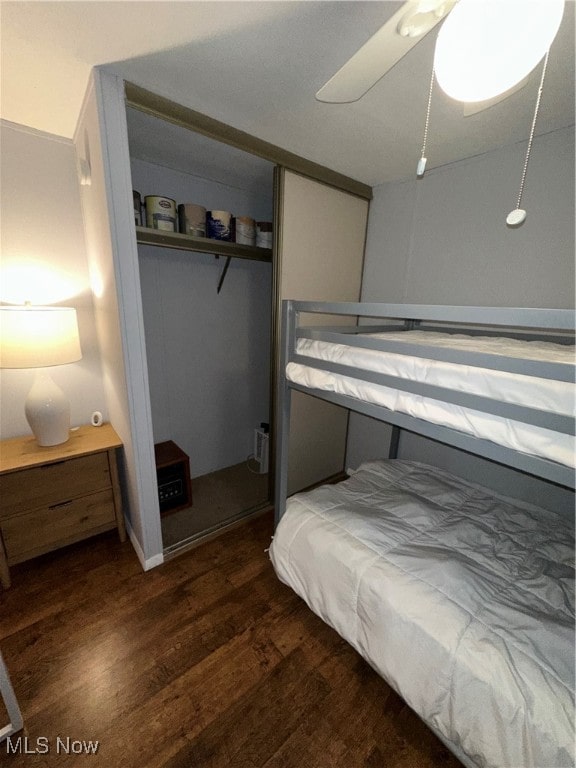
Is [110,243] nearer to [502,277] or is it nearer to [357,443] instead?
[502,277]

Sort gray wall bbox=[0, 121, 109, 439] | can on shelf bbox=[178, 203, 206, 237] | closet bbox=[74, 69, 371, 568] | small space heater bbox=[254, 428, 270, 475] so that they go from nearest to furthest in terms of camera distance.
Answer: closet bbox=[74, 69, 371, 568], gray wall bbox=[0, 121, 109, 439], can on shelf bbox=[178, 203, 206, 237], small space heater bbox=[254, 428, 270, 475]

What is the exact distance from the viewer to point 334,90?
89 centimetres

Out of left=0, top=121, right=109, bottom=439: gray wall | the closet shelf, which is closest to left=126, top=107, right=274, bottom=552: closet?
the closet shelf

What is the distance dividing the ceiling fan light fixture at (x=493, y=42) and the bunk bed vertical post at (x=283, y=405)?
35.1 inches

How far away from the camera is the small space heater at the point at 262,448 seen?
8.51 feet

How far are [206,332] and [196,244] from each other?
0.73 meters

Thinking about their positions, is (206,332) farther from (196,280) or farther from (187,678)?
(187,678)

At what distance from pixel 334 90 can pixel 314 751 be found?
82.6 inches

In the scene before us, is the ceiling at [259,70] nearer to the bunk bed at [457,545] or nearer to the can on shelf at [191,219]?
the can on shelf at [191,219]

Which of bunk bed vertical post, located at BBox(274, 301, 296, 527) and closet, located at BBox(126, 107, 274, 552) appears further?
closet, located at BBox(126, 107, 274, 552)

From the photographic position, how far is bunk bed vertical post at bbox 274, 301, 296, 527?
1431mm

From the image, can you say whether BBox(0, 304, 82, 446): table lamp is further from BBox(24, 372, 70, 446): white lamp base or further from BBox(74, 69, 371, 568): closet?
BBox(74, 69, 371, 568): closet

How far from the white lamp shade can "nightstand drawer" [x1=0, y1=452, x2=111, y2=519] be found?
1.76 feet

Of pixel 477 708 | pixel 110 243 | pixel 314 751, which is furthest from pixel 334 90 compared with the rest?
pixel 314 751
